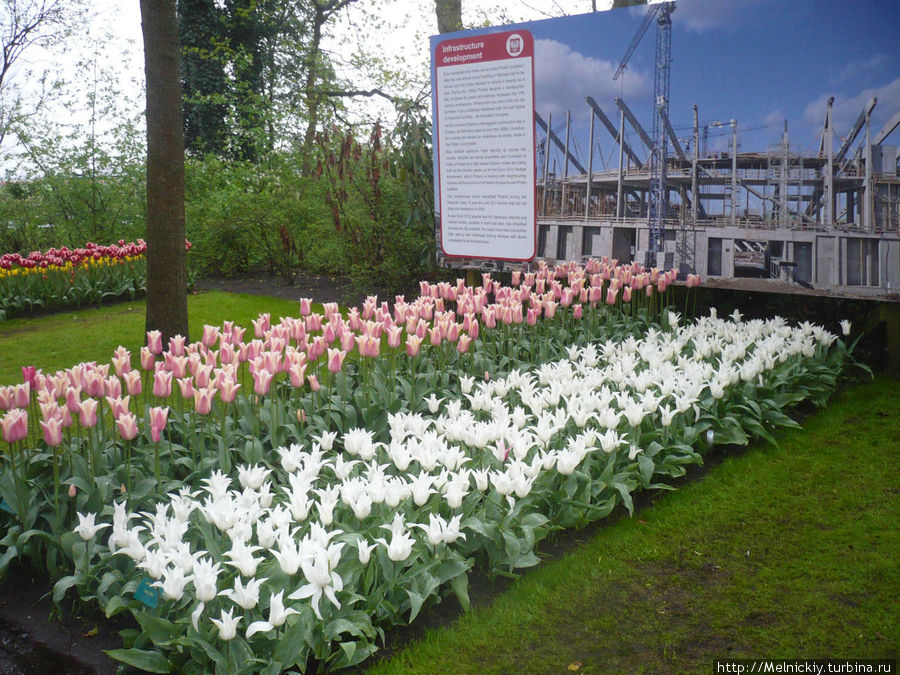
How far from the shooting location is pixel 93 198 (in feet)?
45.2

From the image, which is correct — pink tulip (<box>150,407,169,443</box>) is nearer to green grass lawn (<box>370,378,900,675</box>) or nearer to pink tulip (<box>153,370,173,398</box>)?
pink tulip (<box>153,370,173,398</box>)

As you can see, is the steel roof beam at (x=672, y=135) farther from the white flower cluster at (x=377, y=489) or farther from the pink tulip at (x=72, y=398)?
the pink tulip at (x=72, y=398)

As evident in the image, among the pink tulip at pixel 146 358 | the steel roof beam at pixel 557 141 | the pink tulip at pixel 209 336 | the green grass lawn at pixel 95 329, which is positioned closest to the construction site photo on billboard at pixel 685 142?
the steel roof beam at pixel 557 141

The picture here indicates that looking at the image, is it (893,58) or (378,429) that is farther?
(893,58)

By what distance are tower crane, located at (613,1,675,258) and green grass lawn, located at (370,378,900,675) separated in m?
3.23

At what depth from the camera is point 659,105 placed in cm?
696

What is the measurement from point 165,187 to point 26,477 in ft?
10.6

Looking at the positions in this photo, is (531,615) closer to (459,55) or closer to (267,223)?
(459,55)

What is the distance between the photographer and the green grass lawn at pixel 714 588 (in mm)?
2750

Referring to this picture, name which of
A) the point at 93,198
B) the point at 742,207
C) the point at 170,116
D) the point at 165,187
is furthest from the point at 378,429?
the point at 93,198

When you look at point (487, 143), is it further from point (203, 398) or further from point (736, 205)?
point (203, 398)

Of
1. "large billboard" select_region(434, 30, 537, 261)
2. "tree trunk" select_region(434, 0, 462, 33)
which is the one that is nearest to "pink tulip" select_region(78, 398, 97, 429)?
"large billboard" select_region(434, 30, 537, 261)

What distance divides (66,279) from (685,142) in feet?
27.1

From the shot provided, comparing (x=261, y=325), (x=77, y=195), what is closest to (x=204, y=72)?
(x=77, y=195)
